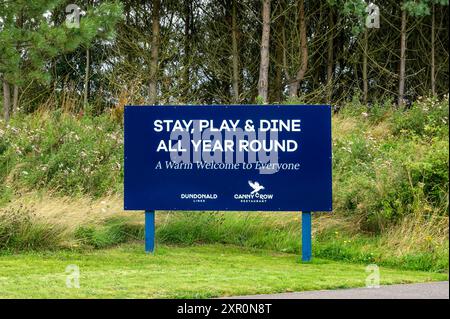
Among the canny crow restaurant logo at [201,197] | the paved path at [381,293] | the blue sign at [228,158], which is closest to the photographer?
the paved path at [381,293]

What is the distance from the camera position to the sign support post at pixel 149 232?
37.8 ft

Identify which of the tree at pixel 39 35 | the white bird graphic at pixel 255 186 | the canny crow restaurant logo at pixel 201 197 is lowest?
→ the canny crow restaurant logo at pixel 201 197

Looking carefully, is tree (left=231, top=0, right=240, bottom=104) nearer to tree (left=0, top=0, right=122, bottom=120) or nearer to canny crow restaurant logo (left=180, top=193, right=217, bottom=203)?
tree (left=0, top=0, right=122, bottom=120)

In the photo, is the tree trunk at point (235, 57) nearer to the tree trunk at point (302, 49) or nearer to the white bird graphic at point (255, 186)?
the tree trunk at point (302, 49)

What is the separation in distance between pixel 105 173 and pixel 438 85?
68.4ft

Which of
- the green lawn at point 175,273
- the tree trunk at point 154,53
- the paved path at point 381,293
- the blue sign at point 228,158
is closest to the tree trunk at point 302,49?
the tree trunk at point 154,53

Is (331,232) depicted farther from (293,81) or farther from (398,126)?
(293,81)

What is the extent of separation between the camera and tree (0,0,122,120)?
17.6m

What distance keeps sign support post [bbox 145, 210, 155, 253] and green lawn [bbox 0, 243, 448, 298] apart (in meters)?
0.14

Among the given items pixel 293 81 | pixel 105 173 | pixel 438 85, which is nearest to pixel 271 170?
pixel 105 173

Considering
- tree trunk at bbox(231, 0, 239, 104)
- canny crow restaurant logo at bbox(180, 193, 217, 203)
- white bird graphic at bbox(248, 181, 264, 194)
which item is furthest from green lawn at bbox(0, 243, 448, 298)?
tree trunk at bbox(231, 0, 239, 104)

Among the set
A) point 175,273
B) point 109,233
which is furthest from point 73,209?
point 175,273

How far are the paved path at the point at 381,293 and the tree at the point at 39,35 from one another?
11379mm

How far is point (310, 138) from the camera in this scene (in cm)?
1119
